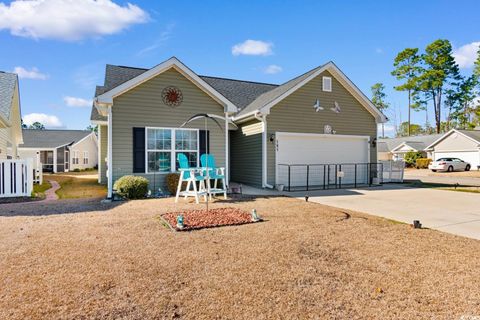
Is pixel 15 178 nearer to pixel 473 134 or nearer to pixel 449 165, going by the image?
pixel 449 165

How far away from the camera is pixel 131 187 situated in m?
9.33

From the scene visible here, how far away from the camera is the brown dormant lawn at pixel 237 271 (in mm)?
2764

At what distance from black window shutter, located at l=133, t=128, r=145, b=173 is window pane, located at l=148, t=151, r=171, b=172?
0.25 m

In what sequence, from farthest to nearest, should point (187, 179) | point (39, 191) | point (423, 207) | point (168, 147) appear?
point (39, 191), point (168, 147), point (187, 179), point (423, 207)

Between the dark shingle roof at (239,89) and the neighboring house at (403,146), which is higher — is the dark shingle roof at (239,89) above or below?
above

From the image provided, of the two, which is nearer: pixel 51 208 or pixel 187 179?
pixel 51 208

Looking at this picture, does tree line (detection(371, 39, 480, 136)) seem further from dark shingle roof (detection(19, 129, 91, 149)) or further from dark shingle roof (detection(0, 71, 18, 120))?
dark shingle roof (detection(0, 71, 18, 120))

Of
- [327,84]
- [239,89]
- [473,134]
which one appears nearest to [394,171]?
[327,84]

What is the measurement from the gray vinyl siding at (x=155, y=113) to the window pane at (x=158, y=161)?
0.24 metres

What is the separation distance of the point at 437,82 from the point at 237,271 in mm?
46315

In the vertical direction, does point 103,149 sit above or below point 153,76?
below

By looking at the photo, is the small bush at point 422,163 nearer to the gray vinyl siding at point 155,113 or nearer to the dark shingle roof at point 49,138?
the gray vinyl siding at point 155,113

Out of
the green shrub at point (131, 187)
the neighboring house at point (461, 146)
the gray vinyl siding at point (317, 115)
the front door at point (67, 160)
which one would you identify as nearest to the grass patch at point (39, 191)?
the green shrub at point (131, 187)

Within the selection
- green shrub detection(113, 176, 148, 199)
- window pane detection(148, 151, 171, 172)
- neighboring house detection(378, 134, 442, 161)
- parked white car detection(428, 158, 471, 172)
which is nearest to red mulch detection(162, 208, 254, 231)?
green shrub detection(113, 176, 148, 199)
